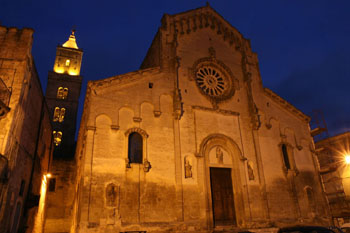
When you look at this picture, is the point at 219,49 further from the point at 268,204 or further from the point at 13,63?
the point at 13,63

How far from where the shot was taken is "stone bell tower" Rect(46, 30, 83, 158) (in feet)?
116

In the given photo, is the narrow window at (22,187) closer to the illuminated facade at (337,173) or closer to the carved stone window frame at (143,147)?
the carved stone window frame at (143,147)

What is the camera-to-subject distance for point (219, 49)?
2291cm

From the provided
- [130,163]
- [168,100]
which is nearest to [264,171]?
[168,100]

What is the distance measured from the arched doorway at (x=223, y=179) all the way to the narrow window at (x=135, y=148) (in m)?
4.19

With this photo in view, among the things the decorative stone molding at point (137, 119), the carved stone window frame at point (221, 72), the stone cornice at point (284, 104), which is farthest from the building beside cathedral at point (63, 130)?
the stone cornice at point (284, 104)

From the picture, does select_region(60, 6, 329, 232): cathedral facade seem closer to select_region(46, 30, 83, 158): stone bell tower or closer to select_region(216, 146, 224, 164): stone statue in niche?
select_region(216, 146, 224, 164): stone statue in niche

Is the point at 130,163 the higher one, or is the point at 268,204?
the point at 130,163

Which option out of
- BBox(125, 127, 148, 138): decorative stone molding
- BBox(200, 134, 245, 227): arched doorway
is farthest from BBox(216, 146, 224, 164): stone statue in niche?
BBox(125, 127, 148, 138): decorative stone molding

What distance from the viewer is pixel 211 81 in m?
21.2

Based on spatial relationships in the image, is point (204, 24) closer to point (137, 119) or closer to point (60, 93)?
point (137, 119)

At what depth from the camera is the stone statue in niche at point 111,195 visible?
46.6 feet

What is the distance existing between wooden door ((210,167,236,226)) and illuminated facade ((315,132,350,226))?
1215cm

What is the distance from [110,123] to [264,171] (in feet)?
38.1
